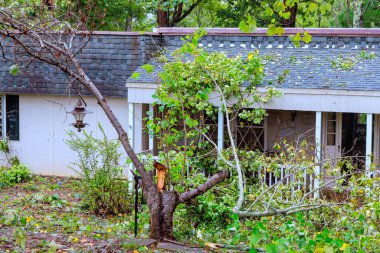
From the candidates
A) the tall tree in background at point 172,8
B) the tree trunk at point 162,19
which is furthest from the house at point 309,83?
the tree trunk at point 162,19

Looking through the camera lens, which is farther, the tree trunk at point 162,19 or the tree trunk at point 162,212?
the tree trunk at point 162,19

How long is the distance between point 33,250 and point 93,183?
18.5 ft

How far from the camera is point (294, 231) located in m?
8.05

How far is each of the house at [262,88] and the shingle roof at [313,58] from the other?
0.02m

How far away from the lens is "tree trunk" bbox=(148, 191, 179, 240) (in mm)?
7383

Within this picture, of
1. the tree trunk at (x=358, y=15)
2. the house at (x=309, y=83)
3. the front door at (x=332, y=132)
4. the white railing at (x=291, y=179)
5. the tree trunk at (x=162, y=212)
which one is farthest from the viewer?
the tree trunk at (x=358, y=15)

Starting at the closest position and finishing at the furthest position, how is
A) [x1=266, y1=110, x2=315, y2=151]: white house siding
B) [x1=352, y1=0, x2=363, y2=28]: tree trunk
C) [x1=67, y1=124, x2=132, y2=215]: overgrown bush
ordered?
[x1=67, y1=124, x2=132, y2=215]: overgrown bush
[x1=266, y1=110, x2=315, y2=151]: white house siding
[x1=352, y1=0, x2=363, y2=28]: tree trunk

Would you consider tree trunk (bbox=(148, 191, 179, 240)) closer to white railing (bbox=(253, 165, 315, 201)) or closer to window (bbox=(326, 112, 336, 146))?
white railing (bbox=(253, 165, 315, 201))

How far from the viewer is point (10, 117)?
1742 cm

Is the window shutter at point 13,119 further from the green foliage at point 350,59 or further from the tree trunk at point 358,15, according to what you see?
the tree trunk at point 358,15

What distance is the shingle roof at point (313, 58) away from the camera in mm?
13398

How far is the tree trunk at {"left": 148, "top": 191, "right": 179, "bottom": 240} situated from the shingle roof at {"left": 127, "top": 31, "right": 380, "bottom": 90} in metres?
6.55

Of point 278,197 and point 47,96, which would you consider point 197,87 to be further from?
point 47,96

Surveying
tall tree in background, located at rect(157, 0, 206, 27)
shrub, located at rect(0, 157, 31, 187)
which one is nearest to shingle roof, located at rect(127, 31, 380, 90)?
shrub, located at rect(0, 157, 31, 187)
